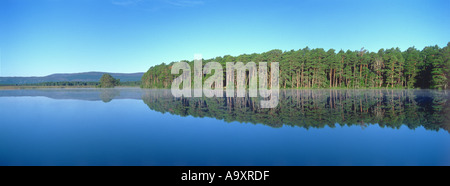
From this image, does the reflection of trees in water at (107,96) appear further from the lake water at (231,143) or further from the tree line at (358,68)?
the tree line at (358,68)

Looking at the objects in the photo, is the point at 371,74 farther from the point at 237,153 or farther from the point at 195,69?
the point at 237,153

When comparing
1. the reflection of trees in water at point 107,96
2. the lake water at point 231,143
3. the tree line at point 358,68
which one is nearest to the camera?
the lake water at point 231,143

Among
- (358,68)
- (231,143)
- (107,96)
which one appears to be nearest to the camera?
(231,143)

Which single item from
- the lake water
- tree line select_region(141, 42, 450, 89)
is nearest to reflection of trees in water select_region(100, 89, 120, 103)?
the lake water

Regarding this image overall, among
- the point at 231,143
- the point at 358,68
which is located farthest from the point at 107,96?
the point at 358,68

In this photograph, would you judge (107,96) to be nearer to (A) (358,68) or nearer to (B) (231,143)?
(B) (231,143)

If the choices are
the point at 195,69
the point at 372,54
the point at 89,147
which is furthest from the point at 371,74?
the point at 89,147

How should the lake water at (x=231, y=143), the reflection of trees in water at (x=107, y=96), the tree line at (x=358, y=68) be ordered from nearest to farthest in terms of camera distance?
the lake water at (x=231, y=143), the reflection of trees in water at (x=107, y=96), the tree line at (x=358, y=68)

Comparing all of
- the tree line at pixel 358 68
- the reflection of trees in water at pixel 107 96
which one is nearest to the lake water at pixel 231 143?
the reflection of trees in water at pixel 107 96

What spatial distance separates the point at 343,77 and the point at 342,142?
6757 cm

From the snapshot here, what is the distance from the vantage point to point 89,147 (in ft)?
23.4

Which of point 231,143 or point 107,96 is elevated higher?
point 107,96
